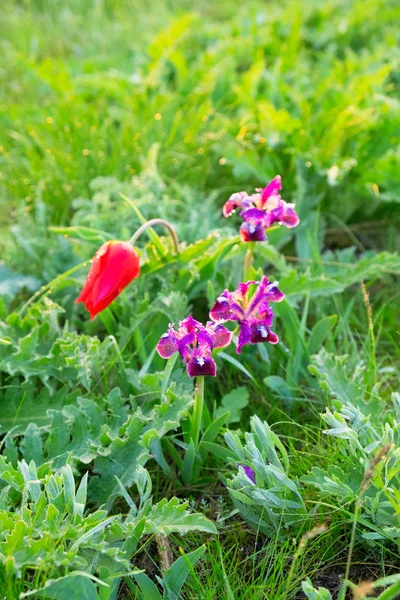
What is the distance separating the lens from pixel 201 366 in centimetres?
148

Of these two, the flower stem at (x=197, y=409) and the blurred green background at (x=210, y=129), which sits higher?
the blurred green background at (x=210, y=129)

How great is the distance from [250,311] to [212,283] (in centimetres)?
45

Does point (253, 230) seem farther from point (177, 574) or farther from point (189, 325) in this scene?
point (177, 574)

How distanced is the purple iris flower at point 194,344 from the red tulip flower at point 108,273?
0.27 m

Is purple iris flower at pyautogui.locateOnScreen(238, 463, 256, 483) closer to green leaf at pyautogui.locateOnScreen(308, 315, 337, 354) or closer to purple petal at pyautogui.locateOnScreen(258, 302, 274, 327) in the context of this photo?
purple petal at pyautogui.locateOnScreen(258, 302, 274, 327)

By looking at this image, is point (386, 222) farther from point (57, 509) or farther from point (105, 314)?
point (57, 509)

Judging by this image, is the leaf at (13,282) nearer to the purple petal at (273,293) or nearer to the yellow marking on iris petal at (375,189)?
the purple petal at (273,293)

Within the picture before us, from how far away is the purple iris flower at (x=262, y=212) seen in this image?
5.73 ft

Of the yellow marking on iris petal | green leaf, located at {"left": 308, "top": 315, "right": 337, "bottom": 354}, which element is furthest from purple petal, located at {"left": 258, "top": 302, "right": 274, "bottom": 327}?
the yellow marking on iris petal

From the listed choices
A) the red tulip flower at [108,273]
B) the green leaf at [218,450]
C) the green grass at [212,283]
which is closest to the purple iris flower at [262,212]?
the green grass at [212,283]

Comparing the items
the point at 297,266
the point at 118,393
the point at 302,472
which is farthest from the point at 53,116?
the point at 302,472

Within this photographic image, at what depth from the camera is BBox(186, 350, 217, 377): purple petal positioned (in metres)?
1.48

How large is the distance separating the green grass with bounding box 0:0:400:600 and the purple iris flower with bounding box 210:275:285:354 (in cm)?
21

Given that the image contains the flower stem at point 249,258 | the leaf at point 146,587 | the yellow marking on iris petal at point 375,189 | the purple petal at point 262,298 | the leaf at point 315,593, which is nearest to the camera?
the leaf at point 315,593
